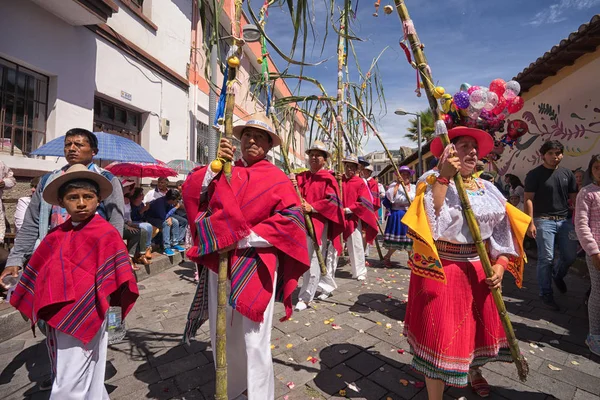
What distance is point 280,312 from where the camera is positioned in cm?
418

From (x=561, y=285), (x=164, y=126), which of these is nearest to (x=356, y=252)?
(x=561, y=285)

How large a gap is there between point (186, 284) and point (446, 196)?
4.76 m

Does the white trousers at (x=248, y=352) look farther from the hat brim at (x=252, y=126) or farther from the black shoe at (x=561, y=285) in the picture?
the black shoe at (x=561, y=285)

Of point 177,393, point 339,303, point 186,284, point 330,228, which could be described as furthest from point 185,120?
point 177,393

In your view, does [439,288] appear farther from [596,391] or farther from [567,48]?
[567,48]

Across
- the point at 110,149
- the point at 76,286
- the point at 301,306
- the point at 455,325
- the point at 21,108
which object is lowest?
the point at 301,306

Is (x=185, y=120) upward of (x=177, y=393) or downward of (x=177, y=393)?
upward

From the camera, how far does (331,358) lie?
9.96 feet

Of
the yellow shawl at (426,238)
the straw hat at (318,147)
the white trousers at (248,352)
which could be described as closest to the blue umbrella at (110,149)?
the straw hat at (318,147)

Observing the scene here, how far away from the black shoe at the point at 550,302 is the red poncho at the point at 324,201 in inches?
111

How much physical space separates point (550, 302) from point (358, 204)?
289 centimetres

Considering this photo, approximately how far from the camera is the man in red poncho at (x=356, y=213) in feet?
17.6

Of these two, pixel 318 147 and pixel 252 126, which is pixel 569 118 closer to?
pixel 318 147

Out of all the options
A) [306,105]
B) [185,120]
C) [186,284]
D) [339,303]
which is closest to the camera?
[339,303]
